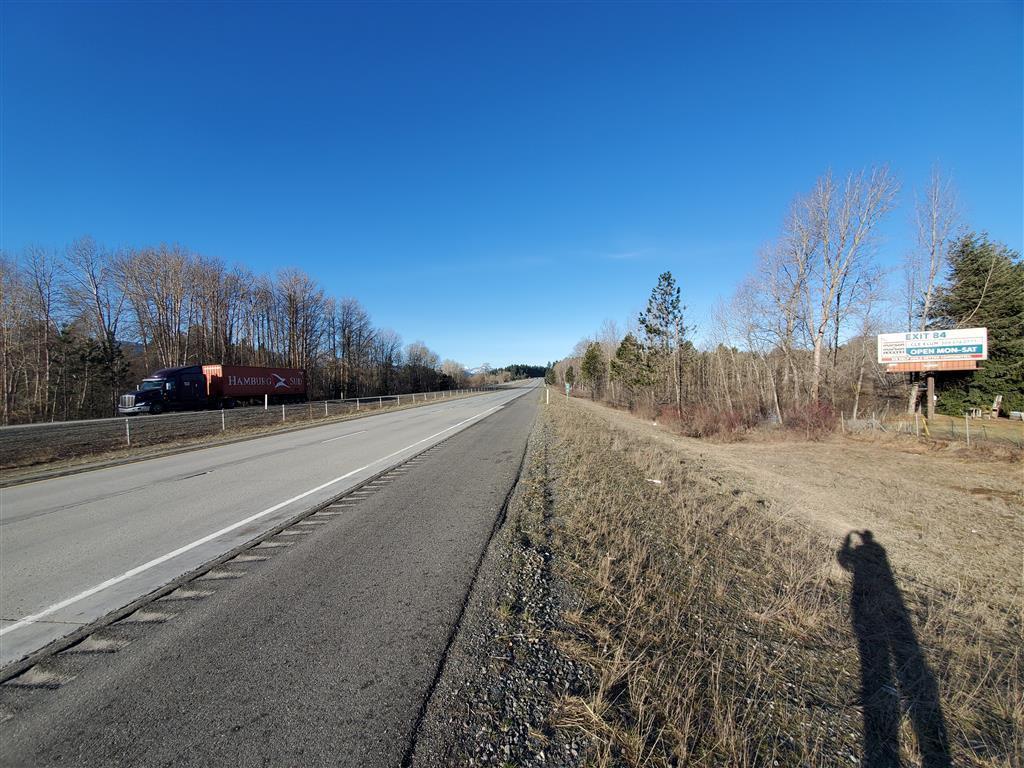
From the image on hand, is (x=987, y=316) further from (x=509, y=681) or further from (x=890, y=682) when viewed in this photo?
(x=509, y=681)

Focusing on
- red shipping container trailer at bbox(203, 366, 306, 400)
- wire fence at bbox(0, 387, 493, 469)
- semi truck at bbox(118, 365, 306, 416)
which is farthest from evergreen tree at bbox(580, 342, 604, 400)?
wire fence at bbox(0, 387, 493, 469)

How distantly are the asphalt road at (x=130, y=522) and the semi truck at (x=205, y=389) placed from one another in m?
23.3

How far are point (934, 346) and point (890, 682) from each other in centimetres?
2826

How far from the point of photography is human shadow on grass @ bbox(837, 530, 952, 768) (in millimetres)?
2377

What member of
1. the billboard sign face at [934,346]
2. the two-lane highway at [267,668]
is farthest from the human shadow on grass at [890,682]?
the billboard sign face at [934,346]

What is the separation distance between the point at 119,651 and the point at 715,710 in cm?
415

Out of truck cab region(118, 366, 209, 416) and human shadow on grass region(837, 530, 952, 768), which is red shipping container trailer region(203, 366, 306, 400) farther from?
human shadow on grass region(837, 530, 952, 768)

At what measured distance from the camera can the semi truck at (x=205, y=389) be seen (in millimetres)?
29250

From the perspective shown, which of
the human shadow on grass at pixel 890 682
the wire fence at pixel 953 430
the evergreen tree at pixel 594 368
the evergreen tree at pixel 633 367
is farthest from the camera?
the evergreen tree at pixel 594 368

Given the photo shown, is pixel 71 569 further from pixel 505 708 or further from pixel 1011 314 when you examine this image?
pixel 1011 314

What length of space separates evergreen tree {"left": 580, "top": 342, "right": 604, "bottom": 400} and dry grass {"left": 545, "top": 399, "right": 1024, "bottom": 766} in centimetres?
6062

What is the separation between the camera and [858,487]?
11.6 metres

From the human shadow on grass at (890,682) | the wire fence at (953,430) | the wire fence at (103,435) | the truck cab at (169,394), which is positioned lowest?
the wire fence at (953,430)

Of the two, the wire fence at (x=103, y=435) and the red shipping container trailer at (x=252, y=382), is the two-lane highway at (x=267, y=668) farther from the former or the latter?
the red shipping container trailer at (x=252, y=382)
